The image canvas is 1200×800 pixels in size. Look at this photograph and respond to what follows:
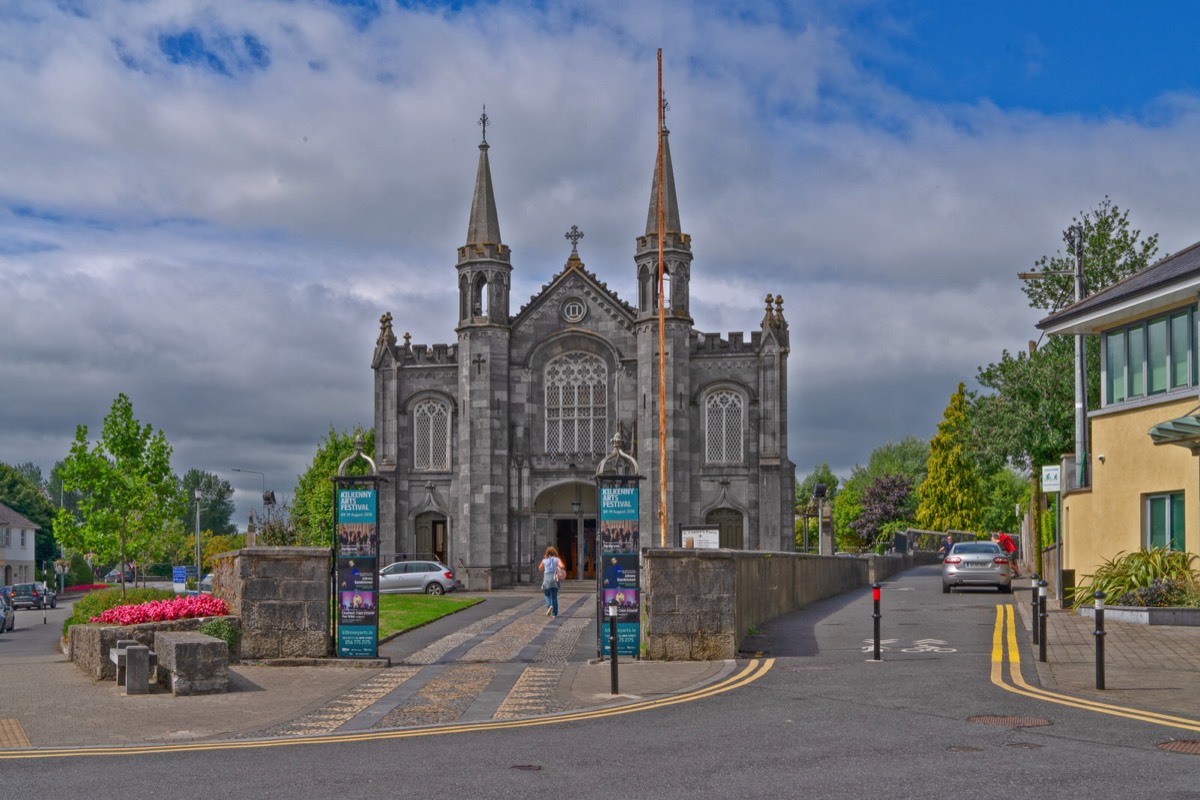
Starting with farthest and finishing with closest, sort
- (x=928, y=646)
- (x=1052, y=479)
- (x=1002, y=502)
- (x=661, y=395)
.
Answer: (x=1002, y=502) < (x=661, y=395) < (x=1052, y=479) < (x=928, y=646)

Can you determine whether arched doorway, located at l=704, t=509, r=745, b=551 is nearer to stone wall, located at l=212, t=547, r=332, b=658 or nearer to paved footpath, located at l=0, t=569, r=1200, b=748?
paved footpath, located at l=0, t=569, r=1200, b=748

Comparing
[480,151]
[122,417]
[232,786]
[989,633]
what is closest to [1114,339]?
[989,633]

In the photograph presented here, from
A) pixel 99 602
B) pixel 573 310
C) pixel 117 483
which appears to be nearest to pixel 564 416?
pixel 573 310

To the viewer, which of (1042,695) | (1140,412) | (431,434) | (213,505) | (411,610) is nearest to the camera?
(1042,695)

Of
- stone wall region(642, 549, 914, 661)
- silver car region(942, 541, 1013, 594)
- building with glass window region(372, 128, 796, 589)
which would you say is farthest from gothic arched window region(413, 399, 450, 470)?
stone wall region(642, 549, 914, 661)

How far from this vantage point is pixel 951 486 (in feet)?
273

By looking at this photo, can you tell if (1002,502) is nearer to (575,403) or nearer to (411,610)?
(575,403)

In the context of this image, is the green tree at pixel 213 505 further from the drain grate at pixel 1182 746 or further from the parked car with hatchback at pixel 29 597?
the drain grate at pixel 1182 746

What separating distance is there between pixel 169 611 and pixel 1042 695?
483 inches

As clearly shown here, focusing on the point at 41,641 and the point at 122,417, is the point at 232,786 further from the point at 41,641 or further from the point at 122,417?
the point at 122,417

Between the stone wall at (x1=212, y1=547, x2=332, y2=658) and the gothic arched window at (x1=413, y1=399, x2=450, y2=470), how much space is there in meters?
33.1

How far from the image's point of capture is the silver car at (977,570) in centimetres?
3281

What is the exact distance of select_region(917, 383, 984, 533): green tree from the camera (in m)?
82.7

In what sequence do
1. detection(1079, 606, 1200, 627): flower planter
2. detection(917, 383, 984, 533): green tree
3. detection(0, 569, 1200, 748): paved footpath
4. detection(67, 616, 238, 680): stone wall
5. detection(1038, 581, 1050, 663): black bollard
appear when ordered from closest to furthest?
detection(0, 569, 1200, 748): paved footpath, detection(1038, 581, 1050, 663): black bollard, detection(67, 616, 238, 680): stone wall, detection(1079, 606, 1200, 627): flower planter, detection(917, 383, 984, 533): green tree
